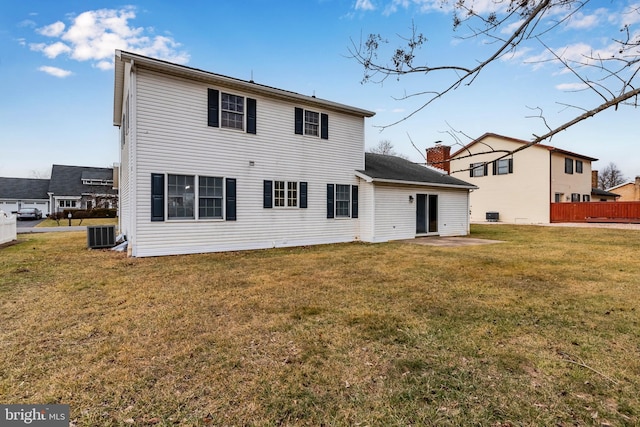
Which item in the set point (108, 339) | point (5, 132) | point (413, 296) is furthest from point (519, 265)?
point (5, 132)

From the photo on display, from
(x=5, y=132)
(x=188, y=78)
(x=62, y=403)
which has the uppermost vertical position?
(x=5, y=132)

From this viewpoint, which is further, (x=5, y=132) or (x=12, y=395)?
(x=5, y=132)

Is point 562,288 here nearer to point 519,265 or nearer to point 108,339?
point 519,265

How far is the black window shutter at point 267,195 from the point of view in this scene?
35.7 feet

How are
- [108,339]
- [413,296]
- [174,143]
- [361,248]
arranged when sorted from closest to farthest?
[108,339] < [413,296] < [174,143] < [361,248]

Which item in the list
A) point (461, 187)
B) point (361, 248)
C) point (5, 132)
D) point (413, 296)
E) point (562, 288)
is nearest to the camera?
point (413, 296)

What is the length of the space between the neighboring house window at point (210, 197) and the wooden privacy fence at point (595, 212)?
1011 inches

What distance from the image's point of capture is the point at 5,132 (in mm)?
26594

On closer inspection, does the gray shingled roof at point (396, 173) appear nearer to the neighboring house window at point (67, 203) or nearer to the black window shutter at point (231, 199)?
the black window shutter at point (231, 199)

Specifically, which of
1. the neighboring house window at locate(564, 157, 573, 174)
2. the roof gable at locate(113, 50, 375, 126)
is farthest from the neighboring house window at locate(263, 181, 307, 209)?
the neighboring house window at locate(564, 157, 573, 174)

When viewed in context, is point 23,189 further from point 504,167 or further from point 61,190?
point 504,167

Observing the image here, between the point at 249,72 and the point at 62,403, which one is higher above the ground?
the point at 249,72

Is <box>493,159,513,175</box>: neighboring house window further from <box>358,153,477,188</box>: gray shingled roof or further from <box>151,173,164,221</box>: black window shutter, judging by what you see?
<box>151,173,164,221</box>: black window shutter

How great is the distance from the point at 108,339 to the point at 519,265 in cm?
851
